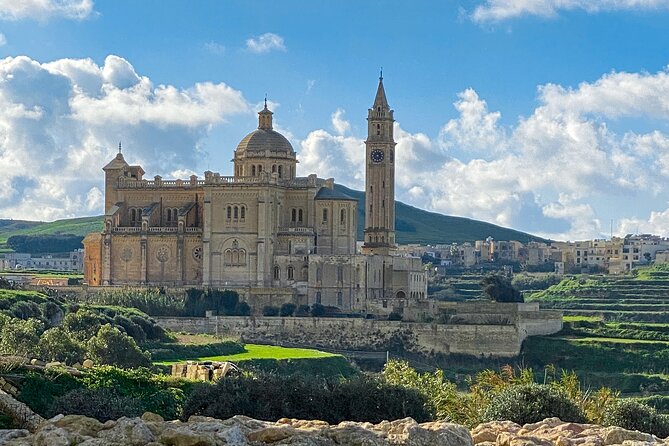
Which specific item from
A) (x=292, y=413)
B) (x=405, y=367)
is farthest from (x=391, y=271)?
(x=292, y=413)

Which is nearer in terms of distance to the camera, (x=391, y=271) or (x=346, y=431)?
(x=346, y=431)

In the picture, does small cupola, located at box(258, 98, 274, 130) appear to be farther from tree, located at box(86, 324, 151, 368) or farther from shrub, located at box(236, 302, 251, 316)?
tree, located at box(86, 324, 151, 368)

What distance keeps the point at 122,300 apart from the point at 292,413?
48.1m

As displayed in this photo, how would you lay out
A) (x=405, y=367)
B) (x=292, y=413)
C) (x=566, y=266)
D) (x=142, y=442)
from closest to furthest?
(x=142, y=442) < (x=292, y=413) < (x=405, y=367) < (x=566, y=266)

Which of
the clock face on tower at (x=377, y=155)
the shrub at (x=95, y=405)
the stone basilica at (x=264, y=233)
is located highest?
the clock face on tower at (x=377, y=155)

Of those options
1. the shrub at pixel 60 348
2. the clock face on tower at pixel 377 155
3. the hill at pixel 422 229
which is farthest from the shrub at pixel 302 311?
the hill at pixel 422 229

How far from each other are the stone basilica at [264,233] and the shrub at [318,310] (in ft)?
3.10

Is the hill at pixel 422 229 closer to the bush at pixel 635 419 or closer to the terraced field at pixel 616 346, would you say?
the terraced field at pixel 616 346

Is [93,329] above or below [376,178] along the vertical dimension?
below

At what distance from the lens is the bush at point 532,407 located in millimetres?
30703

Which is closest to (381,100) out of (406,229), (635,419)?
(635,419)

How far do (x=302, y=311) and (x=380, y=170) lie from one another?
1239 cm

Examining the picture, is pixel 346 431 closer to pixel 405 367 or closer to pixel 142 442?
pixel 142 442

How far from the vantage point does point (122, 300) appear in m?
77.8
